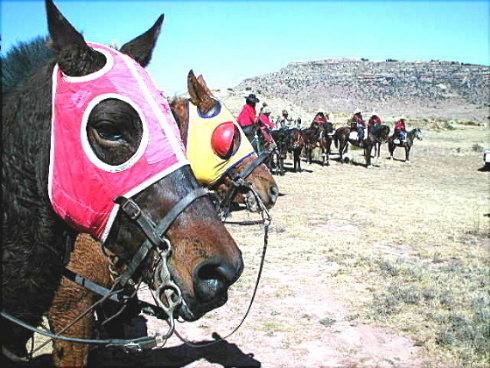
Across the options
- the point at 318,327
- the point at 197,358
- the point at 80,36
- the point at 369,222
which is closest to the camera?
the point at 80,36

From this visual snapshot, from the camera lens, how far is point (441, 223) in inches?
426

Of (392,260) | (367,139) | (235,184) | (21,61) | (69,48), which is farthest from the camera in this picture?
(367,139)

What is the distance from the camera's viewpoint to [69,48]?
156 cm

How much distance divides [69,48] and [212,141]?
2.52 m

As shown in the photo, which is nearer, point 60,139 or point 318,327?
point 60,139

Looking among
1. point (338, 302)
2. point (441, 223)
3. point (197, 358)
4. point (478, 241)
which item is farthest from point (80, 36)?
point (441, 223)

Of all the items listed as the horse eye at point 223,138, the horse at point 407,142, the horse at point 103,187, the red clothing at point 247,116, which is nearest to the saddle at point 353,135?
the horse at point 407,142

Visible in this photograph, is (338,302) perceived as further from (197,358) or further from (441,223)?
(441,223)

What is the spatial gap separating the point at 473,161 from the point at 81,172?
2731 centimetres

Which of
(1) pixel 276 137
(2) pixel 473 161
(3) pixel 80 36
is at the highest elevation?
(3) pixel 80 36

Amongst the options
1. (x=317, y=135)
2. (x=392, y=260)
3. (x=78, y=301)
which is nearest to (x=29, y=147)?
(x=78, y=301)

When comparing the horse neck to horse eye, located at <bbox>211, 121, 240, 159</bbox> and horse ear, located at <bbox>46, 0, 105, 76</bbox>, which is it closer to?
horse ear, located at <bbox>46, 0, 105, 76</bbox>

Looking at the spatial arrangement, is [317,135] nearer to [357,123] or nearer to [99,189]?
[357,123]

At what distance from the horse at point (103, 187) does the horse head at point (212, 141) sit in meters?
2.37
